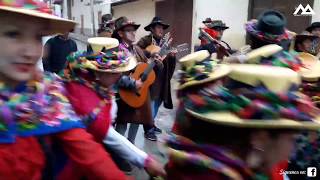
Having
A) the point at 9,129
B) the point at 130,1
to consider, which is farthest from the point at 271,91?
the point at 130,1

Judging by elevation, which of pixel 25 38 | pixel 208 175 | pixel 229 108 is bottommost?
pixel 208 175

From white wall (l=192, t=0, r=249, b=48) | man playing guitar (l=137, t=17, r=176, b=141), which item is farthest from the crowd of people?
white wall (l=192, t=0, r=249, b=48)

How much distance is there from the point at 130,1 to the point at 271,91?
20047mm

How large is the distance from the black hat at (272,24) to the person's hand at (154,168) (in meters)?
1.27

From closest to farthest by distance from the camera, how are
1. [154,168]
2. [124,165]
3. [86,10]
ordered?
[154,168]
[124,165]
[86,10]

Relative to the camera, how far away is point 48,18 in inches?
67.4

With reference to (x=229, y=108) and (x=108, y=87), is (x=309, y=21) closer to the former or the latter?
(x=108, y=87)

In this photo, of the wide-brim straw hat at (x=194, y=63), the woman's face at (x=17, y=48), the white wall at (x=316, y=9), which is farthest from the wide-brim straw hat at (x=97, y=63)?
the white wall at (x=316, y=9)

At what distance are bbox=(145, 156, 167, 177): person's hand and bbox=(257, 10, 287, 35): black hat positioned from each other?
1.27 meters

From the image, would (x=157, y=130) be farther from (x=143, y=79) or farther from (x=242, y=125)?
(x=242, y=125)

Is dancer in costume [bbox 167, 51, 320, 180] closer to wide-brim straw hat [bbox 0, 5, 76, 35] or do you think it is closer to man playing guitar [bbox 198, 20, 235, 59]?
wide-brim straw hat [bbox 0, 5, 76, 35]

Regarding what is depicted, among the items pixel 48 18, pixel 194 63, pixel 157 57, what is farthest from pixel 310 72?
pixel 157 57

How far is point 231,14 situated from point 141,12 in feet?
24.8

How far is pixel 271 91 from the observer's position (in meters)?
1.41
